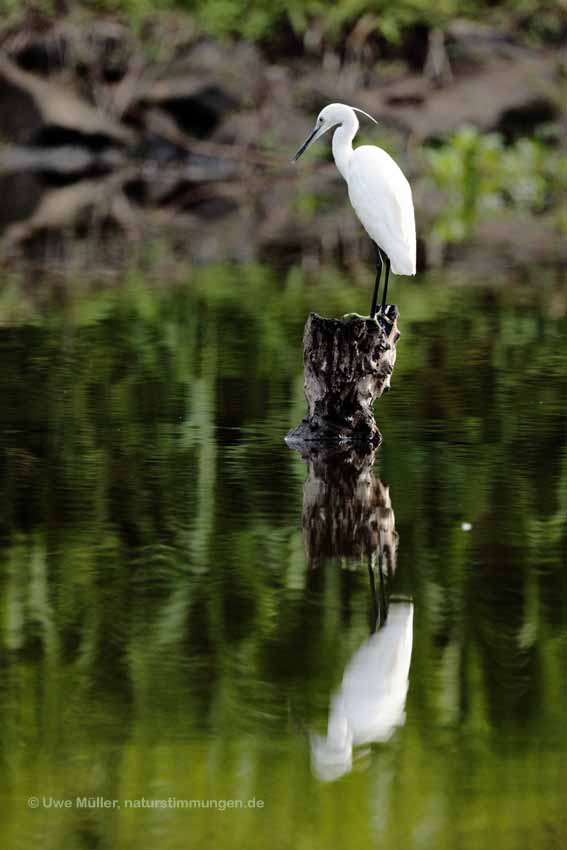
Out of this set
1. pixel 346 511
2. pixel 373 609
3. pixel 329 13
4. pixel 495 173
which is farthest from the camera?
pixel 329 13

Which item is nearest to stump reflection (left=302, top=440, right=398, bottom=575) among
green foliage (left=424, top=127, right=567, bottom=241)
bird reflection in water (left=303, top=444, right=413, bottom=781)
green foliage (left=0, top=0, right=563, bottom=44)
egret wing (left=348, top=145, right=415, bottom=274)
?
bird reflection in water (left=303, top=444, right=413, bottom=781)

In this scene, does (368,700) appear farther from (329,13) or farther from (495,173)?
(329,13)

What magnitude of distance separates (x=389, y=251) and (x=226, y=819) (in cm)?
428

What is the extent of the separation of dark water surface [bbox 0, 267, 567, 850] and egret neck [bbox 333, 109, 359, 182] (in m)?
1.19

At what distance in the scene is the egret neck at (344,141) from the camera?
307 inches

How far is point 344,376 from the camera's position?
721cm

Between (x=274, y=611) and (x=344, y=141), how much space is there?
11.4 feet

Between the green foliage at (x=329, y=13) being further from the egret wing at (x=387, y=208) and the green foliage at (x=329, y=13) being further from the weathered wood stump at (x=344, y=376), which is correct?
the weathered wood stump at (x=344, y=376)

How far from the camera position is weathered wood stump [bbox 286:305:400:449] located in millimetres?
7188

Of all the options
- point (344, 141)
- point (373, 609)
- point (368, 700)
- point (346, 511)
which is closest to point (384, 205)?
point (344, 141)

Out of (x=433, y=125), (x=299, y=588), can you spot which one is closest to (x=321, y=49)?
(x=433, y=125)

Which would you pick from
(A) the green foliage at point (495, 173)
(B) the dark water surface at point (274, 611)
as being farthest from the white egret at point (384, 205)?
(A) the green foliage at point (495, 173)

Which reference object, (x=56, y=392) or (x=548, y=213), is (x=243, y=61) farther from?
(x=56, y=392)

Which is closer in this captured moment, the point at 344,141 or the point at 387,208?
the point at 387,208
